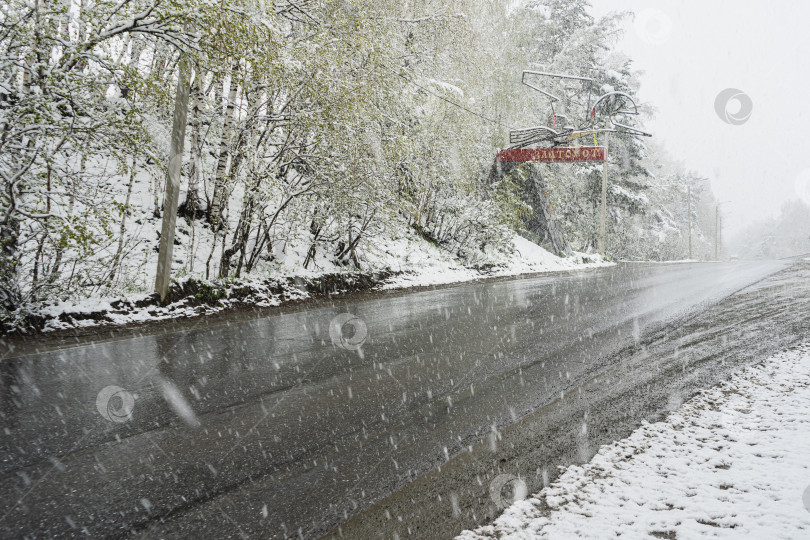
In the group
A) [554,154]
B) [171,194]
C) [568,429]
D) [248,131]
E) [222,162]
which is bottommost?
[568,429]

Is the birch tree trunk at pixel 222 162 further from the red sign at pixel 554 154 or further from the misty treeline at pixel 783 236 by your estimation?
the misty treeline at pixel 783 236

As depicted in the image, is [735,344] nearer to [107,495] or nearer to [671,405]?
[671,405]

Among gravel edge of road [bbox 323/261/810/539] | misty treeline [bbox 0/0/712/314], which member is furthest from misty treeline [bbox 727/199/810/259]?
gravel edge of road [bbox 323/261/810/539]

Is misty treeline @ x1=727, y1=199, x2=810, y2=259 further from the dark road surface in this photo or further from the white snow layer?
the dark road surface

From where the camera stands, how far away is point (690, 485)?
2.55 meters

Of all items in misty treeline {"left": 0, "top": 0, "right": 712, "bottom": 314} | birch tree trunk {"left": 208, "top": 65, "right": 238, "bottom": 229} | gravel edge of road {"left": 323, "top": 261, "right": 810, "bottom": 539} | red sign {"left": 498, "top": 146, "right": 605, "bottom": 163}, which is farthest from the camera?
red sign {"left": 498, "top": 146, "right": 605, "bottom": 163}

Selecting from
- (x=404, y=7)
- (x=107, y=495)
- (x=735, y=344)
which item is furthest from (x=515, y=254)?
(x=107, y=495)

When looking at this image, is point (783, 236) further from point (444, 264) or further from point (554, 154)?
point (444, 264)

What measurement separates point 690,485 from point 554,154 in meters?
22.6

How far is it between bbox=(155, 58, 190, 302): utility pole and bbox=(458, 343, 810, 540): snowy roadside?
7.97 metres

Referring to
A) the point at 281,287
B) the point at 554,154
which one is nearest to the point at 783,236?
the point at 554,154

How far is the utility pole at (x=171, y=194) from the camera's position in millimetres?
8359

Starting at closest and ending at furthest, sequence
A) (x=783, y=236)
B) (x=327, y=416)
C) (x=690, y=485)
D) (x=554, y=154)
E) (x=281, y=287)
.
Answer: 1. (x=690, y=485)
2. (x=327, y=416)
3. (x=281, y=287)
4. (x=554, y=154)
5. (x=783, y=236)

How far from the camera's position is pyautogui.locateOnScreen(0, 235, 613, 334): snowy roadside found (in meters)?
7.18
